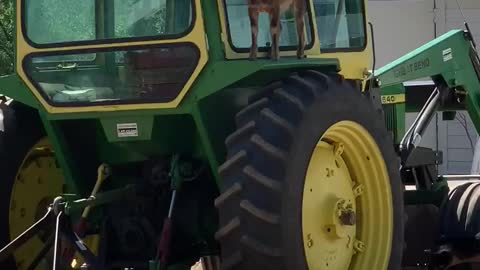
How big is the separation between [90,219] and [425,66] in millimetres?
2968

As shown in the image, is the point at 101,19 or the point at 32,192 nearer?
the point at 101,19

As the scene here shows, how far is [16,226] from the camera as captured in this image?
21.5 ft

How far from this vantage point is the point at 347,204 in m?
5.95

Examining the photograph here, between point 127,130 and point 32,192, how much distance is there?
1246 millimetres

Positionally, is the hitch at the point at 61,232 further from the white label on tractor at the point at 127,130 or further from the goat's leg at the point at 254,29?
the goat's leg at the point at 254,29

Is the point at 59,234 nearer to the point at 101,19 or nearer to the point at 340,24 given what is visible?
the point at 101,19

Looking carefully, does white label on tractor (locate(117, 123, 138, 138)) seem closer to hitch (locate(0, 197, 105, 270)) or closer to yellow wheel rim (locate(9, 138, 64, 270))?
hitch (locate(0, 197, 105, 270))

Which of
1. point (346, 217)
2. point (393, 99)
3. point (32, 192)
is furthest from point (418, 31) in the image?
point (346, 217)

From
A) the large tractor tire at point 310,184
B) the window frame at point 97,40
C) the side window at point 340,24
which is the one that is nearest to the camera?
the large tractor tire at point 310,184

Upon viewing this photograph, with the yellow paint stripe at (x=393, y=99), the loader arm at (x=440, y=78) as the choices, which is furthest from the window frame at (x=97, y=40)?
the yellow paint stripe at (x=393, y=99)

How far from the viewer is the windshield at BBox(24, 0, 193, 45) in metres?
5.79

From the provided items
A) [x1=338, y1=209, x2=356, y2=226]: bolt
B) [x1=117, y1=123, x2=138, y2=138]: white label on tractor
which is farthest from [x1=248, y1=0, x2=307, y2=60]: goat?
[x1=338, y1=209, x2=356, y2=226]: bolt

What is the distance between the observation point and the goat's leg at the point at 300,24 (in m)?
5.87

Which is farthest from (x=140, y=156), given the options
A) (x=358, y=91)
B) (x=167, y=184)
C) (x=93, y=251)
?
(x=358, y=91)
